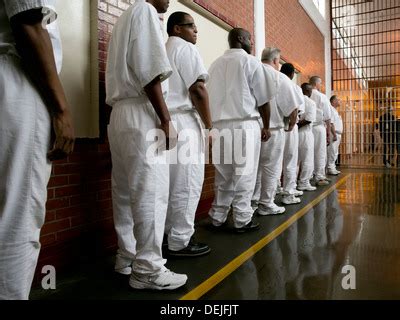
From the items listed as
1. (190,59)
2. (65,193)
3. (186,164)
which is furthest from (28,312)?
(190,59)

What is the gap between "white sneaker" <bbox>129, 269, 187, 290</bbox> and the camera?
2.16 meters

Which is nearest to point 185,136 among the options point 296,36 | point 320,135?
point 320,135

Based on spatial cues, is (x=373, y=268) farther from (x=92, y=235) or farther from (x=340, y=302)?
(x=92, y=235)

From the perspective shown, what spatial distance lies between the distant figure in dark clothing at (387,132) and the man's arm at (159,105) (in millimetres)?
9979

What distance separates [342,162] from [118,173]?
33.7ft

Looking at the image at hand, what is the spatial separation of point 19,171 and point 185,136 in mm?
1694

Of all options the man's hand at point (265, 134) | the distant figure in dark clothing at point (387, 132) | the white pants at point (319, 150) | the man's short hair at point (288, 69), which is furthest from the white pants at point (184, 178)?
the distant figure in dark clothing at point (387, 132)

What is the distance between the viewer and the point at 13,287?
4.15 feet

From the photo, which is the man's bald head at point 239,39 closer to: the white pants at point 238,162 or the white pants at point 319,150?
the white pants at point 238,162

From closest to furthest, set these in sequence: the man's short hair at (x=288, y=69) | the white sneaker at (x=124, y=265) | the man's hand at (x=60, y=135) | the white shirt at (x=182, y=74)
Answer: the man's hand at (x=60, y=135)
the white sneaker at (x=124, y=265)
the white shirt at (x=182, y=74)
the man's short hair at (x=288, y=69)

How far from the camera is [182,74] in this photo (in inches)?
111

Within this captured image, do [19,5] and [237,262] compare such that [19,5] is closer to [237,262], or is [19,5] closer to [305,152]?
[237,262]

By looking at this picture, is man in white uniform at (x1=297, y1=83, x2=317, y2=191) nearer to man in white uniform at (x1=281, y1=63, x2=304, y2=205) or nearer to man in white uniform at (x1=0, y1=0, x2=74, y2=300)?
man in white uniform at (x1=281, y1=63, x2=304, y2=205)

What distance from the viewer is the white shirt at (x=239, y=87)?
3617 mm
